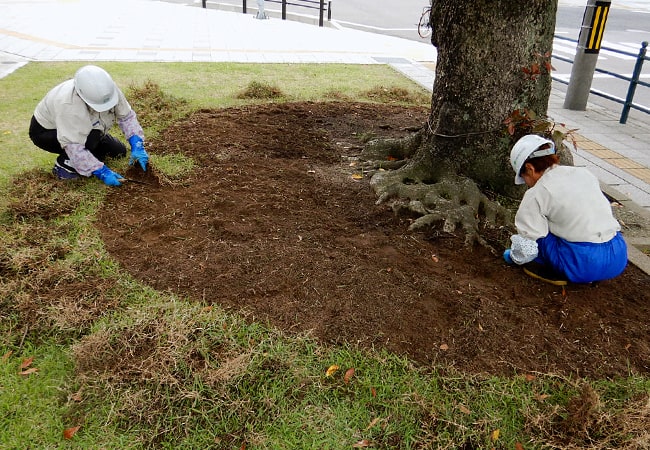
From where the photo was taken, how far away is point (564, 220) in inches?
118

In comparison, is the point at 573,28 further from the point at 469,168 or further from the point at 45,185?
the point at 45,185

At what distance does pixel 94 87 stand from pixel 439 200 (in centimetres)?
279

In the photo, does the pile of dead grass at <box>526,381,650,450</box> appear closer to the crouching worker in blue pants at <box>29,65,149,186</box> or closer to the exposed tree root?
the exposed tree root

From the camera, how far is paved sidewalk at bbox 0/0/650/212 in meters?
6.06

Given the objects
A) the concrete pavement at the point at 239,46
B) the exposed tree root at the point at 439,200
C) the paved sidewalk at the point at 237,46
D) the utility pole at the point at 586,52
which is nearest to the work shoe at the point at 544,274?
the exposed tree root at the point at 439,200

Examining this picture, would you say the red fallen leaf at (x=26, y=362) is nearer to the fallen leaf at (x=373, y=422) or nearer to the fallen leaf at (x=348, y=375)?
the fallen leaf at (x=348, y=375)

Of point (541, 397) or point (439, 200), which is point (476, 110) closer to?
point (439, 200)

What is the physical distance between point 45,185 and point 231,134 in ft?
6.46

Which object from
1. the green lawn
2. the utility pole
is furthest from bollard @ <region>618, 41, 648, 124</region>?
the green lawn

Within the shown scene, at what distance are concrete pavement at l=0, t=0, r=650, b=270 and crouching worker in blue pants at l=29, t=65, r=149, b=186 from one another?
4.37 meters

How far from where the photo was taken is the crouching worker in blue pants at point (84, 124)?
3979 millimetres

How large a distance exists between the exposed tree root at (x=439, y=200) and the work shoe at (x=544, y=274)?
1.11ft

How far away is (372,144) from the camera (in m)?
5.13

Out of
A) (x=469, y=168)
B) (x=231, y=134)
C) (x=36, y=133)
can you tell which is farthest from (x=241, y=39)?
(x=469, y=168)
